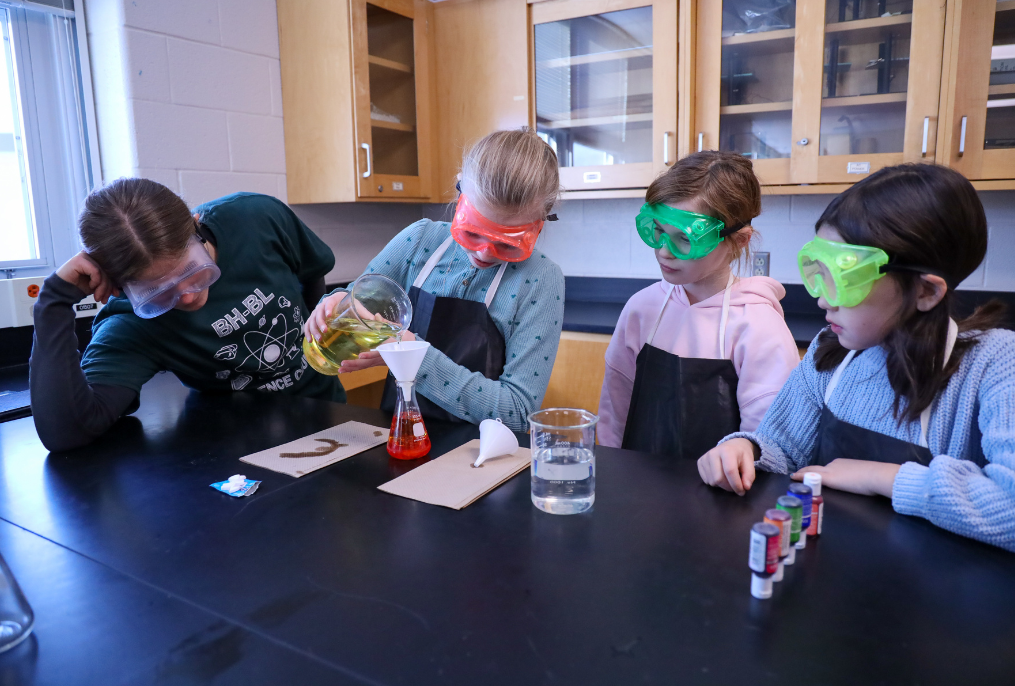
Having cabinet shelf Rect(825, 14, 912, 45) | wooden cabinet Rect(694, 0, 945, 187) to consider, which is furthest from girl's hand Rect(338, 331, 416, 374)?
cabinet shelf Rect(825, 14, 912, 45)

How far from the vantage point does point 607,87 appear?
2.78 meters

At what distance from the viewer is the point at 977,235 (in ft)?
3.18

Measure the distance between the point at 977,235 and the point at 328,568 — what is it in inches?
39.2

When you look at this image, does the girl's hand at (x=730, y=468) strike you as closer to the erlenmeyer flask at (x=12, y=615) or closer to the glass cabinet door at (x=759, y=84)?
the erlenmeyer flask at (x=12, y=615)

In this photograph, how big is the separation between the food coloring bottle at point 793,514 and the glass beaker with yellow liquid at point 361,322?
0.69 meters

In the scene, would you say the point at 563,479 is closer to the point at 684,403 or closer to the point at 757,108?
the point at 684,403

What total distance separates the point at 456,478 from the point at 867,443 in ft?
2.07

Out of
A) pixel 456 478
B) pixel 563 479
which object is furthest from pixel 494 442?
pixel 563 479

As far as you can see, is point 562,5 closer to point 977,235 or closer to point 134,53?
point 134,53

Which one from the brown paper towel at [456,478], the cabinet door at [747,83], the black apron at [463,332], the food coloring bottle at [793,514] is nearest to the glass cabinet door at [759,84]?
the cabinet door at [747,83]

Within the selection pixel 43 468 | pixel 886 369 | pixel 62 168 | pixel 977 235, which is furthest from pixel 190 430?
pixel 62 168

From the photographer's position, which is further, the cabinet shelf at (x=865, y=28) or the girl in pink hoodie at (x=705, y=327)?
the cabinet shelf at (x=865, y=28)

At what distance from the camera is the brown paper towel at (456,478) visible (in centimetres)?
95

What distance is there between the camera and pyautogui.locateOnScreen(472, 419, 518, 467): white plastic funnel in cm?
107
